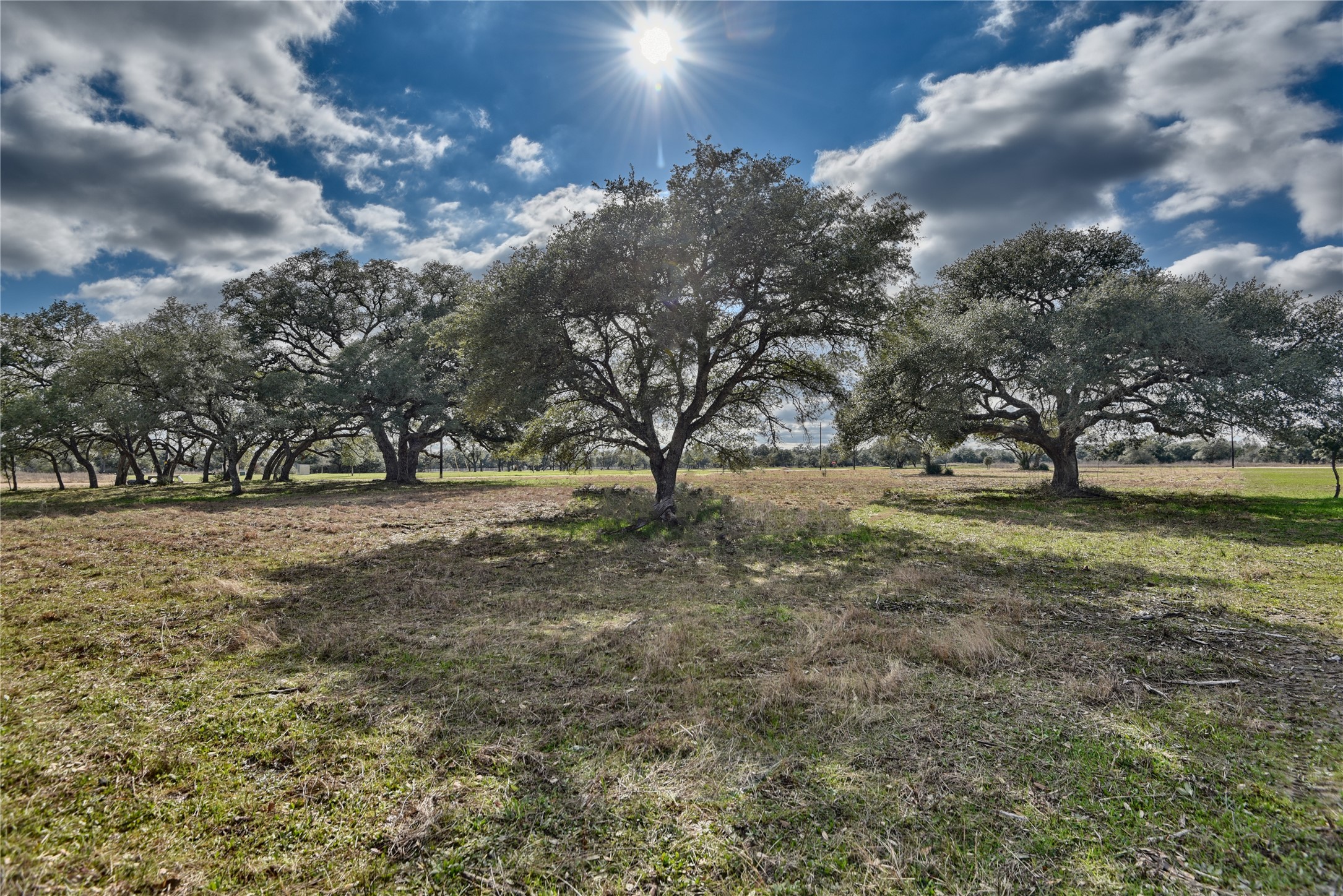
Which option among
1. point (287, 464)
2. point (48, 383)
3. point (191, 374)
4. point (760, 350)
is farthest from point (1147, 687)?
point (287, 464)

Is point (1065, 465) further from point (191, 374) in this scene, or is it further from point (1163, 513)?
point (191, 374)

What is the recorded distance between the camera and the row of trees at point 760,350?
14906 mm

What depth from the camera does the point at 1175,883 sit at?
273cm

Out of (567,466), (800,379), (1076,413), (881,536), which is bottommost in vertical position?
(881,536)

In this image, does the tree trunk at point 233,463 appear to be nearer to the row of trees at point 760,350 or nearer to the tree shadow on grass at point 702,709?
the row of trees at point 760,350

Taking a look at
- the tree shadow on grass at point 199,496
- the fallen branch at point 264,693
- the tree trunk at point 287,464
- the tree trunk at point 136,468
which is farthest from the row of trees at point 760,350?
the tree trunk at point 287,464

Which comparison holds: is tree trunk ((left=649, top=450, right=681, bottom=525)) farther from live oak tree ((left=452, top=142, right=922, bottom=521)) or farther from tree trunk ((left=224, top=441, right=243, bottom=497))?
tree trunk ((left=224, top=441, right=243, bottom=497))

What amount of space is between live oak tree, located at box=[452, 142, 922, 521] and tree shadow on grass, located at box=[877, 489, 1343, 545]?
919 cm

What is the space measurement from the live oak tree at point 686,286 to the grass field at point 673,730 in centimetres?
780

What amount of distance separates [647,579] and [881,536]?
8128 millimetres

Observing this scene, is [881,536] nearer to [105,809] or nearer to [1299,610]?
[1299,610]

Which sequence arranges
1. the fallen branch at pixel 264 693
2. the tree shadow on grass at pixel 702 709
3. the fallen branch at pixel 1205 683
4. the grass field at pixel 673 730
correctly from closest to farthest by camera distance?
1. the grass field at pixel 673 730
2. the tree shadow on grass at pixel 702 709
3. the fallen branch at pixel 264 693
4. the fallen branch at pixel 1205 683

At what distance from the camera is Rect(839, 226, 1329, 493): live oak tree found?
17.8 m

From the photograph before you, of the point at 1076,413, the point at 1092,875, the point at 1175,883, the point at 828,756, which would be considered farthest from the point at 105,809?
the point at 1076,413
